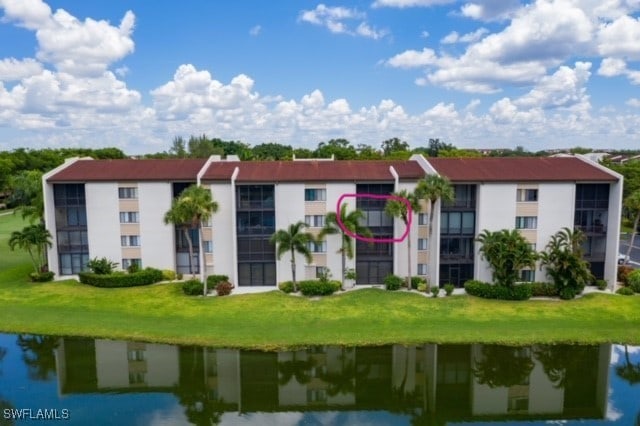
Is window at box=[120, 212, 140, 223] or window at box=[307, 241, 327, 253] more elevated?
window at box=[120, 212, 140, 223]

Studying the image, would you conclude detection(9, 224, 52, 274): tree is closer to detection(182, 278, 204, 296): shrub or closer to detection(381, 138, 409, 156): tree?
detection(182, 278, 204, 296): shrub

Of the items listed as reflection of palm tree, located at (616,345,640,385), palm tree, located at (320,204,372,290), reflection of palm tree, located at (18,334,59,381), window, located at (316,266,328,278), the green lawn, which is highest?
palm tree, located at (320,204,372,290)

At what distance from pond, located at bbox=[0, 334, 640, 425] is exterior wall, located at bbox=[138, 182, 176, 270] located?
41.7 ft

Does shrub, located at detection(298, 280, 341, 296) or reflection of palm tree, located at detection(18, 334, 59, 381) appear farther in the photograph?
shrub, located at detection(298, 280, 341, 296)

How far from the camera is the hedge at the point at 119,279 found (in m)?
40.2

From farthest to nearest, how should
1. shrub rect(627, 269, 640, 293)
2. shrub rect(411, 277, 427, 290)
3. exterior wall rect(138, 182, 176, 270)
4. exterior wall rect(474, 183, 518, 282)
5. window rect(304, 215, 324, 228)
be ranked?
1. exterior wall rect(138, 182, 176, 270)
2. window rect(304, 215, 324, 228)
3. shrub rect(411, 277, 427, 290)
4. exterior wall rect(474, 183, 518, 282)
5. shrub rect(627, 269, 640, 293)

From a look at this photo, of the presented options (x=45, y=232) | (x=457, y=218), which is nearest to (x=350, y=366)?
(x=457, y=218)

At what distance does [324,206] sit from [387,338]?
13981 mm

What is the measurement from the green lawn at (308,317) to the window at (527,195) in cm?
868

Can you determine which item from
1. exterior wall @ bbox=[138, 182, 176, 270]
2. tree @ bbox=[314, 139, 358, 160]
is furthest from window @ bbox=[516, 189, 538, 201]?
tree @ bbox=[314, 139, 358, 160]

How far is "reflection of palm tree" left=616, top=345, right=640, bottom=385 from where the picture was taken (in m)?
26.4

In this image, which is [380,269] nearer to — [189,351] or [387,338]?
[387,338]

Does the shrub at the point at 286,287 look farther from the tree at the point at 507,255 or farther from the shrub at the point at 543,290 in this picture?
the shrub at the point at 543,290

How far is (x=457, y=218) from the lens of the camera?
40312mm
